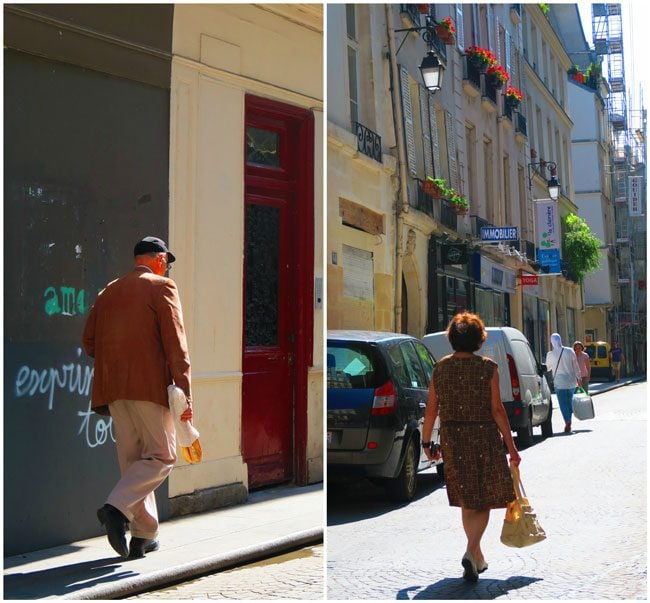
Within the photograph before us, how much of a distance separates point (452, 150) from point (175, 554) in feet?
10.0

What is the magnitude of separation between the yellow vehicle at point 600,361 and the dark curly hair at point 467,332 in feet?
1.48

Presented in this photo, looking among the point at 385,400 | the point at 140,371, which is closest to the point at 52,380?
the point at 140,371

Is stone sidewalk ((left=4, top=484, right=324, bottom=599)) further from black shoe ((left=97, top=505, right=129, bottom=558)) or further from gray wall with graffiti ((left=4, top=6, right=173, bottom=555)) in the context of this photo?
gray wall with graffiti ((left=4, top=6, right=173, bottom=555))

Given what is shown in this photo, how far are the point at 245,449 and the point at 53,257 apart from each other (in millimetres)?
2684

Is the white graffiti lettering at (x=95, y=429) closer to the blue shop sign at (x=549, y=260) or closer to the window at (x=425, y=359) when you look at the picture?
the window at (x=425, y=359)

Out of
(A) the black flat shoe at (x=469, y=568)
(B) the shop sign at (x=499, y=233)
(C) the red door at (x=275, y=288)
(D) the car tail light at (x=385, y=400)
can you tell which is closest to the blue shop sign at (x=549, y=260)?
(B) the shop sign at (x=499, y=233)

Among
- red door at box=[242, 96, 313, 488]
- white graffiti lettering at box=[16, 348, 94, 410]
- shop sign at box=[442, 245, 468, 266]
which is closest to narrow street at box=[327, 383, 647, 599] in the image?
shop sign at box=[442, 245, 468, 266]

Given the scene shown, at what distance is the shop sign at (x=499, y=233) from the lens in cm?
424

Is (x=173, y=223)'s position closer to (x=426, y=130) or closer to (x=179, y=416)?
(x=179, y=416)

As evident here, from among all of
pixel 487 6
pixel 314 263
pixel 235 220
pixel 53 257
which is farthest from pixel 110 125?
pixel 487 6

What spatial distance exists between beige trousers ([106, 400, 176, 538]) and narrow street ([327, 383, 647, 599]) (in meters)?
2.05

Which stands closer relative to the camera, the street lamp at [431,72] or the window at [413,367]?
the street lamp at [431,72]

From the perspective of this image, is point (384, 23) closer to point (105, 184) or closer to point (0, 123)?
point (0, 123)

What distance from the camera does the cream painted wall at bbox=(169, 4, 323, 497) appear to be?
782cm
